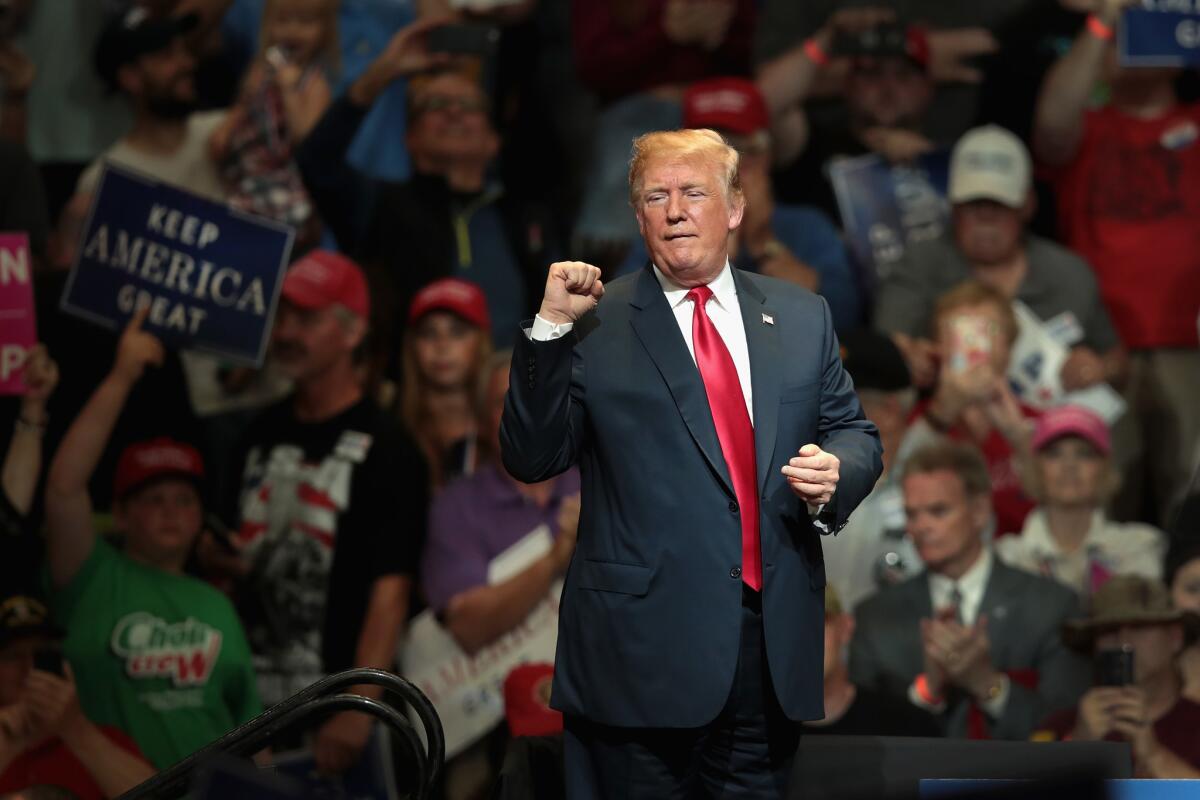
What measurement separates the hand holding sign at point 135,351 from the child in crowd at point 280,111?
680 millimetres

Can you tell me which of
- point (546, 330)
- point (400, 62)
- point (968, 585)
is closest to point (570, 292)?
point (546, 330)

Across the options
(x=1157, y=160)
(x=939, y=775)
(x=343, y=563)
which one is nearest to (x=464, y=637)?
(x=343, y=563)

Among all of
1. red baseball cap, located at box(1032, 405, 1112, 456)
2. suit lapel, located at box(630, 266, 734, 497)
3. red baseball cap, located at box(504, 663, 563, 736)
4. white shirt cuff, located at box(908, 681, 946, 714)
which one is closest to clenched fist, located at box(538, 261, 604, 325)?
suit lapel, located at box(630, 266, 734, 497)

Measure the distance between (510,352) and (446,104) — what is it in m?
0.95

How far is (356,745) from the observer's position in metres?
5.27

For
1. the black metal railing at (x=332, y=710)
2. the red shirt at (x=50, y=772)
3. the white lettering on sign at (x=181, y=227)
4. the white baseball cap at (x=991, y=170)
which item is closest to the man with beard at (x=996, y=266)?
the white baseball cap at (x=991, y=170)

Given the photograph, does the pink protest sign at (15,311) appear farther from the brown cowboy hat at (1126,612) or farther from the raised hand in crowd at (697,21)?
the brown cowboy hat at (1126,612)

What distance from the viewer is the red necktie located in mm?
2619

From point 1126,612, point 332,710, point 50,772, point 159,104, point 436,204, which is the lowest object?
point 50,772

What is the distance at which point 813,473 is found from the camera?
2.47 meters

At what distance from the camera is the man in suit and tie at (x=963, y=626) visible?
5023mm

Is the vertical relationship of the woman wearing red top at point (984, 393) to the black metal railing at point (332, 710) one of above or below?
above

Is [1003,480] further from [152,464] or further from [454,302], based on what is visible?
[152,464]

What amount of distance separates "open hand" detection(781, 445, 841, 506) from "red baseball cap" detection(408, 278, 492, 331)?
Result: 3177mm
